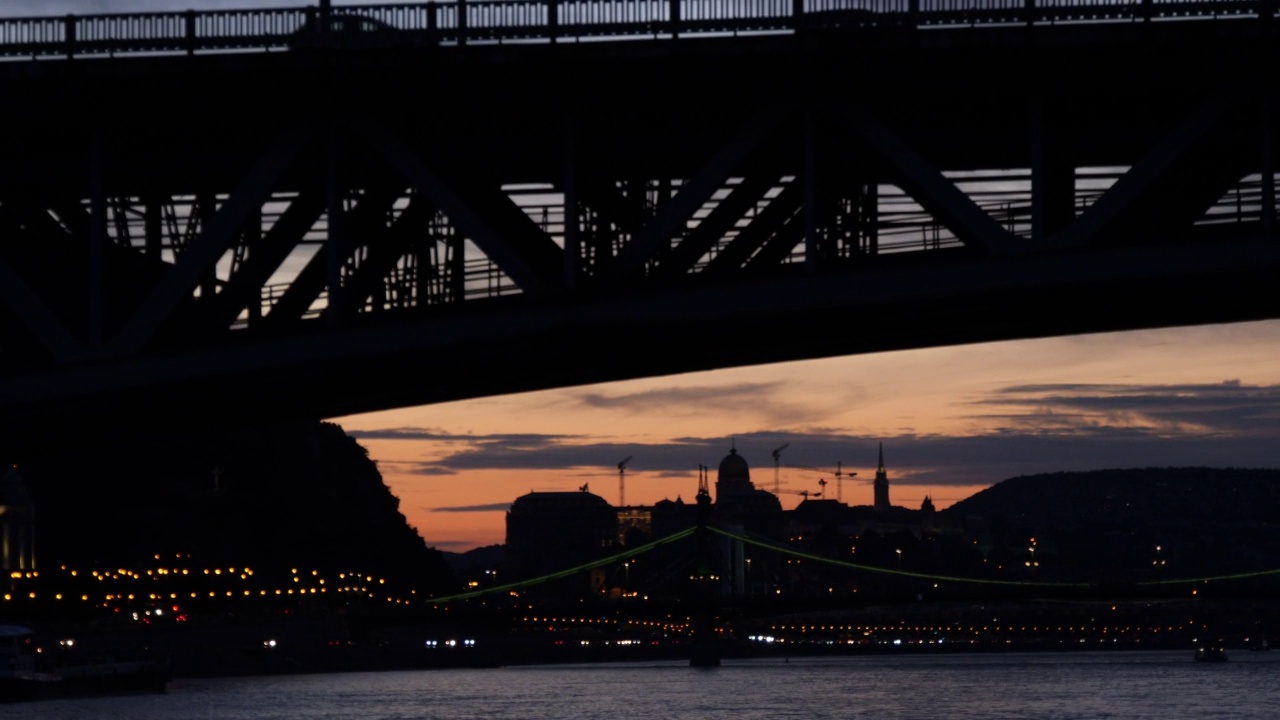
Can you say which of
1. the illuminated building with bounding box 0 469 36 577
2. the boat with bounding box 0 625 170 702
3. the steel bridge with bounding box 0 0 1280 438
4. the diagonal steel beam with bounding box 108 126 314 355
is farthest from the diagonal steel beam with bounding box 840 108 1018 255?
the illuminated building with bounding box 0 469 36 577

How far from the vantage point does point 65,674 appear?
10150cm

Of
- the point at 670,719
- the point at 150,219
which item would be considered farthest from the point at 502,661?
the point at 150,219

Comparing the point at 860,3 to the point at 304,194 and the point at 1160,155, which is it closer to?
the point at 1160,155

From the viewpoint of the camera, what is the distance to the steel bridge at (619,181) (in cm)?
2155

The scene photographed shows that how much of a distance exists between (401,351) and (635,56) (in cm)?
410

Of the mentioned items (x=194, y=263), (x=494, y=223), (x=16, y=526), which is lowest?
(x=194, y=263)

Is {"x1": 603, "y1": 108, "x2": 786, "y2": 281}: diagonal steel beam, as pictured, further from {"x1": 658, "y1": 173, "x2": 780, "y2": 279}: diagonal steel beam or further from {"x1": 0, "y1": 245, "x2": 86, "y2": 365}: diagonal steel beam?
{"x1": 0, "y1": 245, "x2": 86, "y2": 365}: diagonal steel beam

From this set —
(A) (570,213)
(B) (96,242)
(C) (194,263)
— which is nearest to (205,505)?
(B) (96,242)

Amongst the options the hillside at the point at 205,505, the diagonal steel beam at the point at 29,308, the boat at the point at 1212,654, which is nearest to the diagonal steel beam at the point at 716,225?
the diagonal steel beam at the point at 29,308

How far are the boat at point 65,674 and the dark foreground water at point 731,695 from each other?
4.24ft

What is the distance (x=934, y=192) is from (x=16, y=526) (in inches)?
5335

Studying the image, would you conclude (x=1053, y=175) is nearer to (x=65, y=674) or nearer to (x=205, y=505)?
(x=65, y=674)

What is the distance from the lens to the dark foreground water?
8769cm

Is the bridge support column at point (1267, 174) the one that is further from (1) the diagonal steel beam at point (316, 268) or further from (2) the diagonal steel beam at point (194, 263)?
(2) the diagonal steel beam at point (194, 263)
